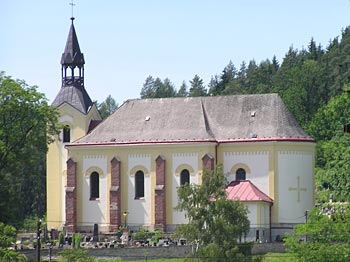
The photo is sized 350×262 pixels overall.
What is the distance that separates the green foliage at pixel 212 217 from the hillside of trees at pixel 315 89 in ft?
44.0

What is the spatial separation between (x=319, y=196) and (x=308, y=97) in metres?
29.3

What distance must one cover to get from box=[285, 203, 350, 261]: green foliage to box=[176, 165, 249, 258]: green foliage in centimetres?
321

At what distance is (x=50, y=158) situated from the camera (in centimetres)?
10044

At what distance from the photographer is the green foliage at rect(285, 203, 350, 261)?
71.1m

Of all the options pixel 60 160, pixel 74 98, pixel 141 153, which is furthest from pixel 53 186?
pixel 141 153

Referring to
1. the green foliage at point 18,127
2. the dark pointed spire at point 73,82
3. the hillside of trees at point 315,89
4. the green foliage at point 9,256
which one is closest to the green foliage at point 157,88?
the hillside of trees at point 315,89

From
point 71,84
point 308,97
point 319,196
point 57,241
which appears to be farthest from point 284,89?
point 57,241

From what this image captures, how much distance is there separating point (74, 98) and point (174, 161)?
407 inches

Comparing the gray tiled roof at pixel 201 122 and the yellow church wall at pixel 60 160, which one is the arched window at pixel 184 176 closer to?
the gray tiled roof at pixel 201 122

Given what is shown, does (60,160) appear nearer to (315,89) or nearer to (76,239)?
(76,239)

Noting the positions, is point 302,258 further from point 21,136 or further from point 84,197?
point 84,197

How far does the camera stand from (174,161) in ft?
311

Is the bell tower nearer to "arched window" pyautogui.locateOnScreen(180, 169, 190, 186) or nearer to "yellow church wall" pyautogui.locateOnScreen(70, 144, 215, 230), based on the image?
"yellow church wall" pyautogui.locateOnScreen(70, 144, 215, 230)

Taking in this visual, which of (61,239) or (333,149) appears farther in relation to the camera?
(333,149)
